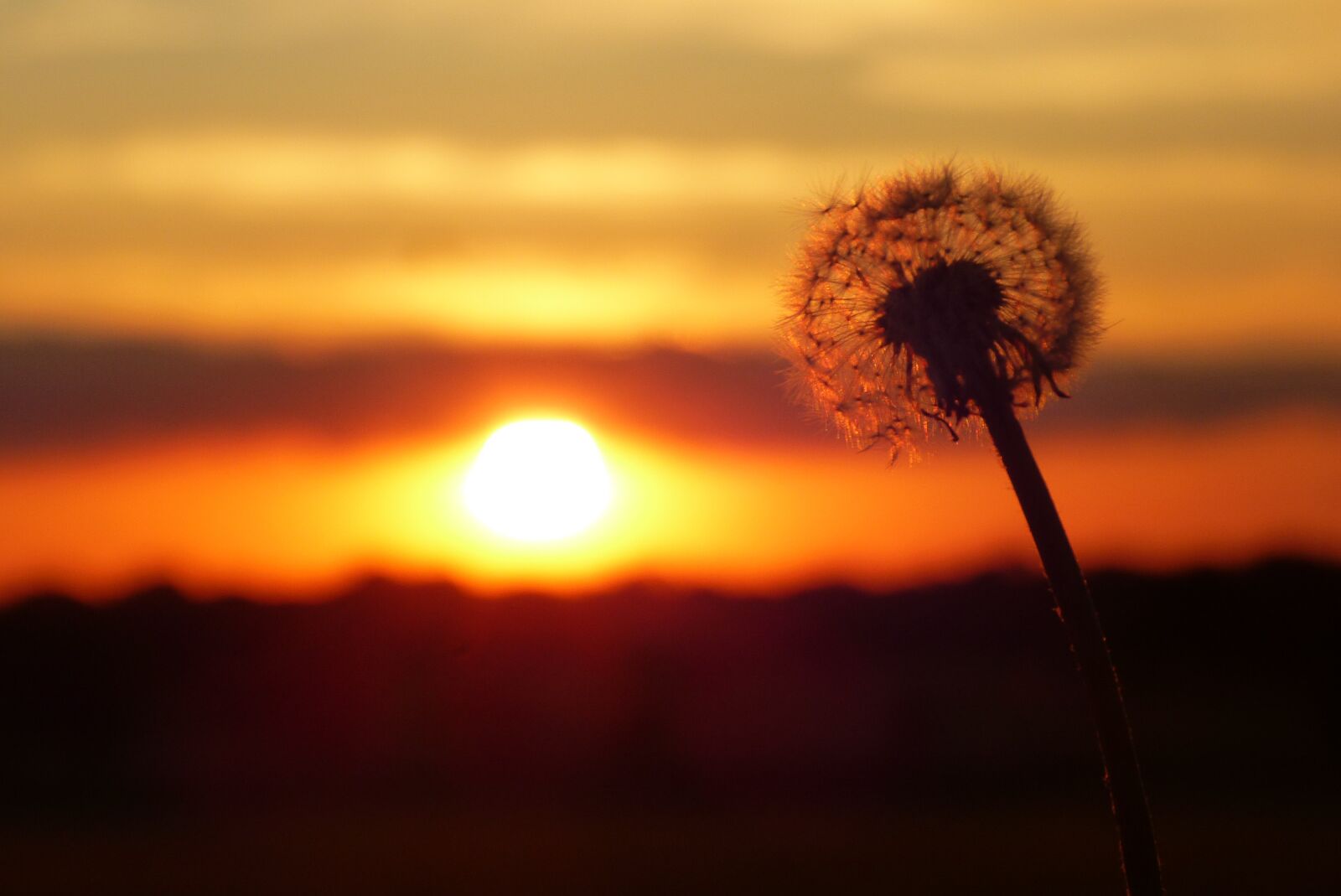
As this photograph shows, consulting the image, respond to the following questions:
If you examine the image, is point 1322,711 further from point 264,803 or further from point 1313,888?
point 264,803

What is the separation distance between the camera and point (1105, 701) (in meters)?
5.18

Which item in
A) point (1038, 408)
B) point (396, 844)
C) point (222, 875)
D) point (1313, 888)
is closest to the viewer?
point (1038, 408)

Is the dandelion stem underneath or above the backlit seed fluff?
underneath

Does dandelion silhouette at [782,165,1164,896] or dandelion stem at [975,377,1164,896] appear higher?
dandelion silhouette at [782,165,1164,896]

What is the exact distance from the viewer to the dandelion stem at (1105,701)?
516 cm

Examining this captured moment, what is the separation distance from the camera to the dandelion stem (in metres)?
5.16

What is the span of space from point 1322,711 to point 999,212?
48.1 metres

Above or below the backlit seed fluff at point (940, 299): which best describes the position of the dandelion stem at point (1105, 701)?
below

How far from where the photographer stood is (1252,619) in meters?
52.8

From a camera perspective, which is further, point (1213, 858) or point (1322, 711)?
point (1322, 711)

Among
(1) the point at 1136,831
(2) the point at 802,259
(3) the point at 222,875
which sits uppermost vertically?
(3) the point at 222,875

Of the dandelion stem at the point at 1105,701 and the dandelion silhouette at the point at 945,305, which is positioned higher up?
the dandelion silhouette at the point at 945,305

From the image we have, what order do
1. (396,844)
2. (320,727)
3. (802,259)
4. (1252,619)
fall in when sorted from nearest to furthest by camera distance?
(802,259) < (396,844) < (320,727) < (1252,619)

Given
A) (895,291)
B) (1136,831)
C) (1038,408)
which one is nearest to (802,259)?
(895,291)
